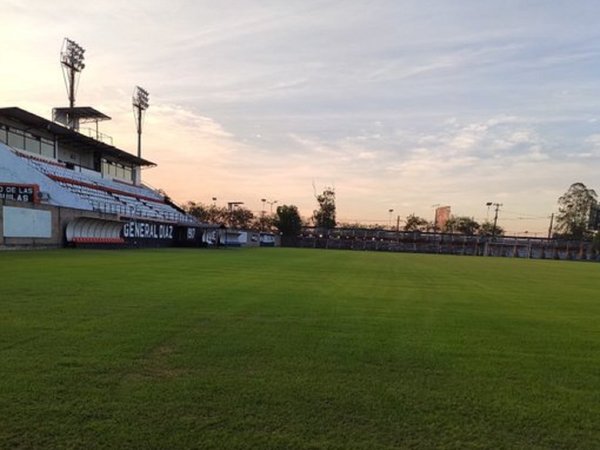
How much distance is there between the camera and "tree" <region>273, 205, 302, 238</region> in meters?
94.2

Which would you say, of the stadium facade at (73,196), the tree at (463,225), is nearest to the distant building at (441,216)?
the tree at (463,225)

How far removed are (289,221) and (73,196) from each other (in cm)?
6091

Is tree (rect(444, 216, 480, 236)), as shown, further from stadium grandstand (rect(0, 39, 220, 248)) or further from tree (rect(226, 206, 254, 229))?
stadium grandstand (rect(0, 39, 220, 248))

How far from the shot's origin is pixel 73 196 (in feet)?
118

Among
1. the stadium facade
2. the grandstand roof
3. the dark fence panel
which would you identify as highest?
the grandstand roof

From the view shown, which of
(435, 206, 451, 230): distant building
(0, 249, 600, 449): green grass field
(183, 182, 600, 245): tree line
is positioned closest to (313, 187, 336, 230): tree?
(183, 182, 600, 245): tree line

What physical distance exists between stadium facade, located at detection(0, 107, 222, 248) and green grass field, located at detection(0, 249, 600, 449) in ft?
71.6

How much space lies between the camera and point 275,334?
7004mm

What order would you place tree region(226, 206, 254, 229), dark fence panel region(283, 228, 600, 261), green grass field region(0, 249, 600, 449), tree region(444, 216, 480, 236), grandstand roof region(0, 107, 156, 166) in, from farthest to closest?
1. tree region(444, 216, 480, 236)
2. tree region(226, 206, 254, 229)
3. dark fence panel region(283, 228, 600, 261)
4. grandstand roof region(0, 107, 156, 166)
5. green grass field region(0, 249, 600, 449)

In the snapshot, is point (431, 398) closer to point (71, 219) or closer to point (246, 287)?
point (246, 287)

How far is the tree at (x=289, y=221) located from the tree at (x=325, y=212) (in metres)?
14.0

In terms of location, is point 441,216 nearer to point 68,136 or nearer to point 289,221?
point 289,221

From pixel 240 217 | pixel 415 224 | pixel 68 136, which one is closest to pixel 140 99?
pixel 68 136

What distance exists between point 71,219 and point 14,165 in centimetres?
686
